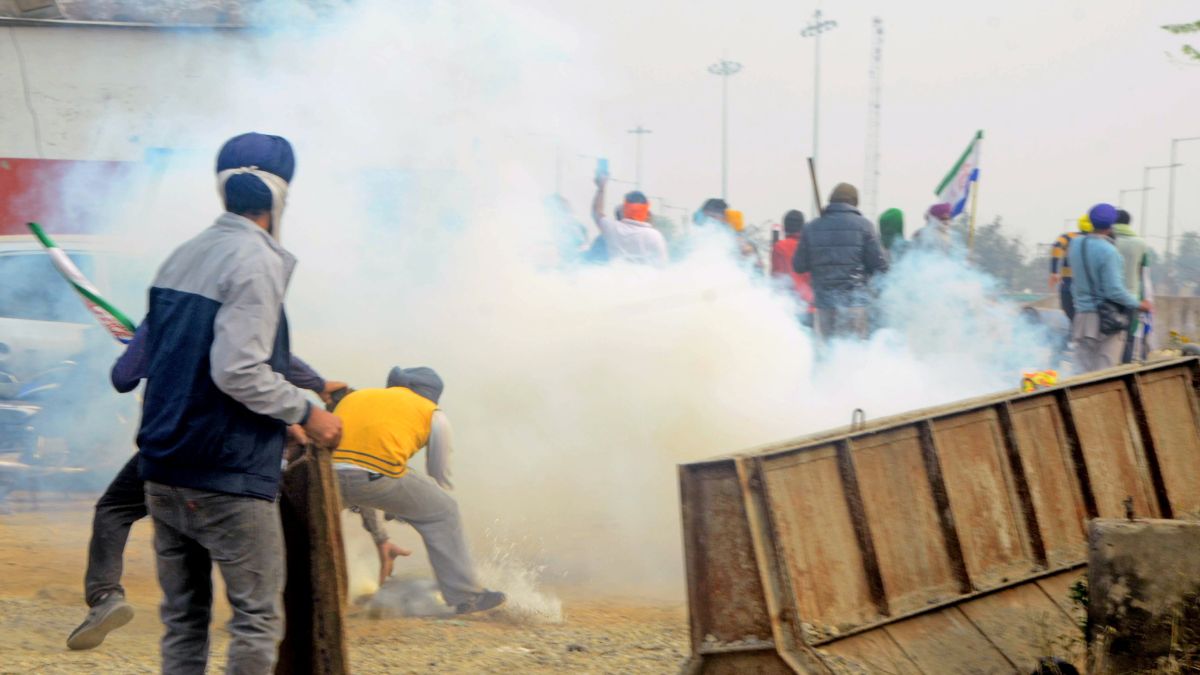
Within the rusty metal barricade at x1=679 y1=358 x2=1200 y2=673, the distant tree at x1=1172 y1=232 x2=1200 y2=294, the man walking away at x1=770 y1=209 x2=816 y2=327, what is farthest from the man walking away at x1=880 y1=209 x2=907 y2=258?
the distant tree at x1=1172 y1=232 x2=1200 y2=294

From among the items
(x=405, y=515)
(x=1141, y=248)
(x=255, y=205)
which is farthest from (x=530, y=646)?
(x=1141, y=248)

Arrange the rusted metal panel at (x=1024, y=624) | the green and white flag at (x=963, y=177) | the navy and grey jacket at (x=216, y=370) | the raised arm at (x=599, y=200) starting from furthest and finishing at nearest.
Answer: the green and white flag at (x=963, y=177) < the raised arm at (x=599, y=200) < the rusted metal panel at (x=1024, y=624) < the navy and grey jacket at (x=216, y=370)

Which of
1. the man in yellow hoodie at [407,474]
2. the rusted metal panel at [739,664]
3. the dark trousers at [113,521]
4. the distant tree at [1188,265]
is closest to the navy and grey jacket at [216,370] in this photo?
the dark trousers at [113,521]

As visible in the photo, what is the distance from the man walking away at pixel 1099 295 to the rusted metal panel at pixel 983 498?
192 inches

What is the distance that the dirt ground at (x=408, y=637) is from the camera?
17.5 feet

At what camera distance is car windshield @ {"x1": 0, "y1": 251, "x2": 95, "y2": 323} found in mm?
10312

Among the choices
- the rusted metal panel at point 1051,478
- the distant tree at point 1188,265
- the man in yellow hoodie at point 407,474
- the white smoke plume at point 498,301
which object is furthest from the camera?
the distant tree at point 1188,265

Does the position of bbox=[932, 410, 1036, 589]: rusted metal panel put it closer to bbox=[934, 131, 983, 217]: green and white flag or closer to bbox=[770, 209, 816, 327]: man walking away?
bbox=[770, 209, 816, 327]: man walking away

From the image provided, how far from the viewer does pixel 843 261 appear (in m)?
9.38

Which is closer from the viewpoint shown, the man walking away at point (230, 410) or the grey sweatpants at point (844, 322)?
the man walking away at point (230, 410)

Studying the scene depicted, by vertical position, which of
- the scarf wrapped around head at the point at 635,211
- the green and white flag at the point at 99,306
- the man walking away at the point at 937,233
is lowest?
the green and white flag at the point at 99,306

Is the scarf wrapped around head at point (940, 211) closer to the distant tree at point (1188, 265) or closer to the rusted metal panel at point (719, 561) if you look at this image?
the rusted metal panel at point (719, 561)

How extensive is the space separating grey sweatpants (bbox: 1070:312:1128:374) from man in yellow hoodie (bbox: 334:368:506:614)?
5627mm

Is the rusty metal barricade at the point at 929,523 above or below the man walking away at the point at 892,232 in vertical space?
below
